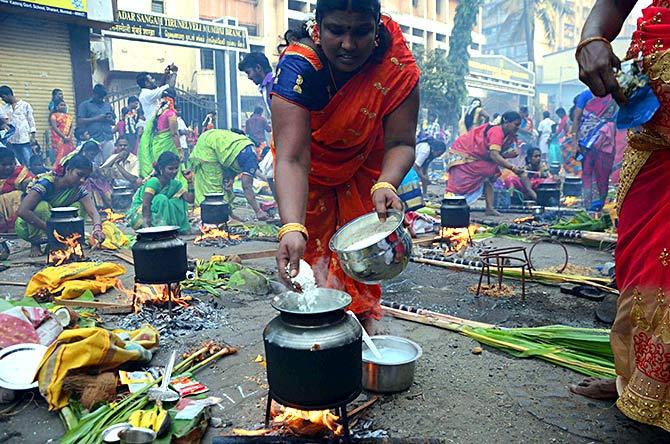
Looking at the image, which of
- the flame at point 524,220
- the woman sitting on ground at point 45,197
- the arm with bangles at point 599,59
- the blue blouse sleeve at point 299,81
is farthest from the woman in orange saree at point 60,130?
the arm with bangles at point 599,59

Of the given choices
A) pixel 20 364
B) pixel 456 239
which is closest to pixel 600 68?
pixel 20 364

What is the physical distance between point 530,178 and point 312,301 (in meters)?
10.0

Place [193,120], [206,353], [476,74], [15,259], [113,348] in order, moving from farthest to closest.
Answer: [476,74] < [193,120] < [15,259] < [206,353] < [113,348]

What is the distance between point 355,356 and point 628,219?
1393 mm

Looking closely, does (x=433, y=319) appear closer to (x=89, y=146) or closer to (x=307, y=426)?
(x=307, y=426)

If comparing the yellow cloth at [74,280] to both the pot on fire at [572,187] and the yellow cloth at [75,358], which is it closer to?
the yellow cloth at [75,358]

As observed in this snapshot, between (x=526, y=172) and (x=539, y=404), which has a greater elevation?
(x=526, y=172)

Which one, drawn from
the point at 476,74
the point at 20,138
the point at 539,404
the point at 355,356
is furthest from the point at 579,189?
the point at 476,74

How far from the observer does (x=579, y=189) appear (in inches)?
448

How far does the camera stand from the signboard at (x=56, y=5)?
37.3 ft

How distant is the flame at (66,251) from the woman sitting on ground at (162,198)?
4.97 ft

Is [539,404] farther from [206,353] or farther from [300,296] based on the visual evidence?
[206,353]

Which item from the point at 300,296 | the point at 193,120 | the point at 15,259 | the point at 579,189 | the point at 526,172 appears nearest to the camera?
the point at 300,296

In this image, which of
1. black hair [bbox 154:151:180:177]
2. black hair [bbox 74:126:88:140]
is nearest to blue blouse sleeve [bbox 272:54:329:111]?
black hair [bbox 154:151:180:177]
